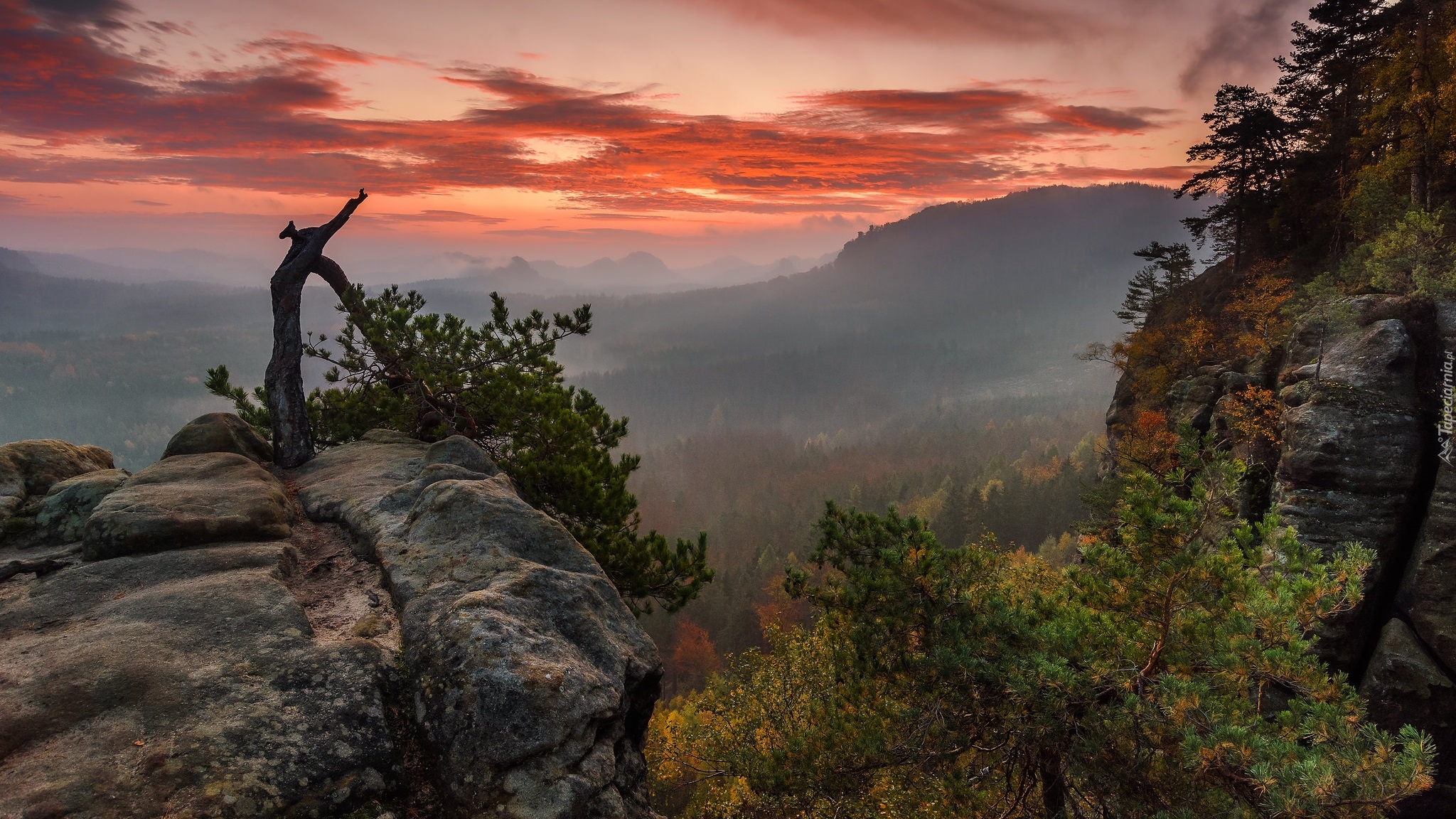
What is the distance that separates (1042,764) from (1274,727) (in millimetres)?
3630

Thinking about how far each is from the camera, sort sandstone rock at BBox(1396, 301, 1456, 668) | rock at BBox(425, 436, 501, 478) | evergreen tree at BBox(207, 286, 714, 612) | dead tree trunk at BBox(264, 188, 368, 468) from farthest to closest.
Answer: sandstone rock at BBox(1396, 301, 1456, 668) → evergreen tree at BBox(207, 286, 714, 612) → dead tree trunk at BBox(264, 188, 368, 468) → rock at BBox(425, 436, 501, 478)

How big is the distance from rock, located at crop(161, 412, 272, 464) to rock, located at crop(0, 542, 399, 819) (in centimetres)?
628

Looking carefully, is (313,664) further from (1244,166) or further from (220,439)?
(1244,166)

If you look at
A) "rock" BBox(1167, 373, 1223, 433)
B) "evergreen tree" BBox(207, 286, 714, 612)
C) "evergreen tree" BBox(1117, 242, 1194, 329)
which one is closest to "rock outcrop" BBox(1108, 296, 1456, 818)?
"rock" BBox(1167, 373, 1223, 433)

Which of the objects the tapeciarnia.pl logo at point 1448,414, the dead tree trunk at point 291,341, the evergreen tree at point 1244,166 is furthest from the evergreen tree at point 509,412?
the evergreen tree at point 1244,166

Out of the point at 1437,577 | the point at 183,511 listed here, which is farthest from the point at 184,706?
the point at 1437,577

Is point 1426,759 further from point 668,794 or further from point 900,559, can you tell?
point 668,794

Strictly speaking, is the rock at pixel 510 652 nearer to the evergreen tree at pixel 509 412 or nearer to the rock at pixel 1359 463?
the evergreen tree at pixel 509 412

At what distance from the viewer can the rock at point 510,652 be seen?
20.7 feet

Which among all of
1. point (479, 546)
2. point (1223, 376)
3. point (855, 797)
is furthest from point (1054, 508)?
point (479, 546)

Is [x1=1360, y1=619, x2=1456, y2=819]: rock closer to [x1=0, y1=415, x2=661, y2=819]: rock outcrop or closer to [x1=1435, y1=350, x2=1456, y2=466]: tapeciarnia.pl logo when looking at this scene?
[x1=1435, y1=350, x2=1456, y2=466]: tapeciarnia.pl logo

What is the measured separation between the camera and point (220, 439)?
1401 cm

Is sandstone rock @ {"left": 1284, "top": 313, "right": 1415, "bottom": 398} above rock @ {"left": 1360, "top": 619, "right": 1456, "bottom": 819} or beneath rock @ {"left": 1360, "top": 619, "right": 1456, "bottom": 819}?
above

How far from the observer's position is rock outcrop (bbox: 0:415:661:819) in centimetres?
558
